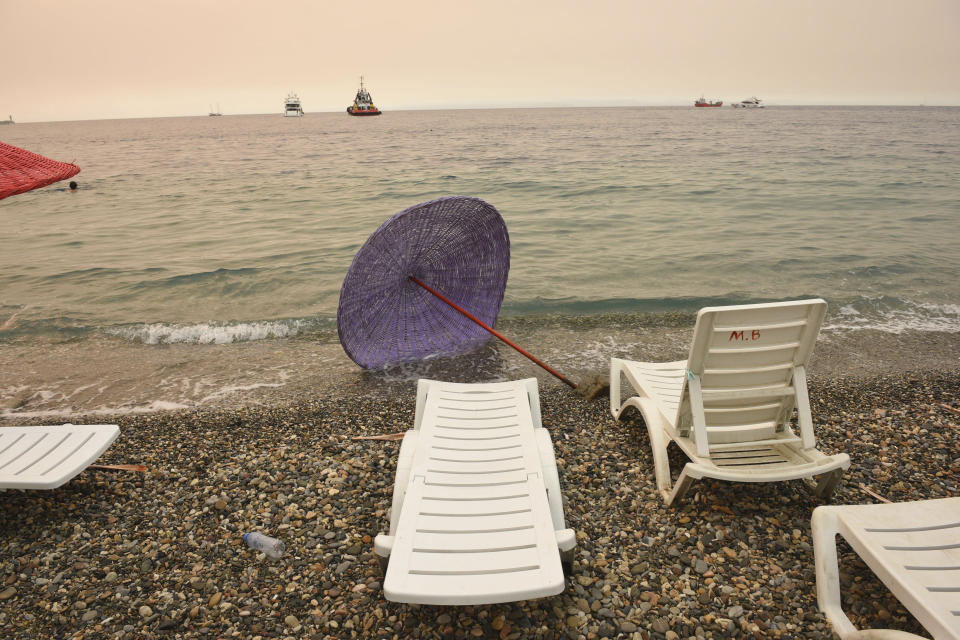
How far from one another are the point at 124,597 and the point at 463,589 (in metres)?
1.98

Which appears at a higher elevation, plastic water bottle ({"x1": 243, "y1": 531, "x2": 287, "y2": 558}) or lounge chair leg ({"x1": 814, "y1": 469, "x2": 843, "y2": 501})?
lounge chair leg ({"x1": 814, "y1": 469, "x2": 843, "y2": 501})

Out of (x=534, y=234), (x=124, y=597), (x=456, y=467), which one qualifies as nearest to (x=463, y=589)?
(x=456, y=467)

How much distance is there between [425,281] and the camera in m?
5.67

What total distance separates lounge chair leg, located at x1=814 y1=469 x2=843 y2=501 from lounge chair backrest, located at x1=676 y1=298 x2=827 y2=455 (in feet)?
0.74

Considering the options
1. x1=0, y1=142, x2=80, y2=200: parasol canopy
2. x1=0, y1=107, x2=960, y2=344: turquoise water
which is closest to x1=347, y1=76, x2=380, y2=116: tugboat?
x1=0, y1=107, x2=960, y2=344: turquoise water

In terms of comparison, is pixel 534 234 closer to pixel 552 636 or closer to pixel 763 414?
pixel 763 414

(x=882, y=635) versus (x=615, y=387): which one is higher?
(x=615, y=387)

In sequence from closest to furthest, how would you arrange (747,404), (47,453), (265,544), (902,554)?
(902,554) → (265,544) → (747,404) → (47,453)

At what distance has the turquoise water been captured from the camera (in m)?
8.84

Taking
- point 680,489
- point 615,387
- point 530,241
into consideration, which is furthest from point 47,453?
point 530,241

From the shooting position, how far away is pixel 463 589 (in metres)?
2.17

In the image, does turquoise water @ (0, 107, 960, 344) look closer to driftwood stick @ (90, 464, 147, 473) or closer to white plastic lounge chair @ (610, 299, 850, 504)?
driftwood stick @ (90, 464, 147, 473)

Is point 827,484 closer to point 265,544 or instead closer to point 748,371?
point 748,371

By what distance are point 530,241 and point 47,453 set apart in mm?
11152
